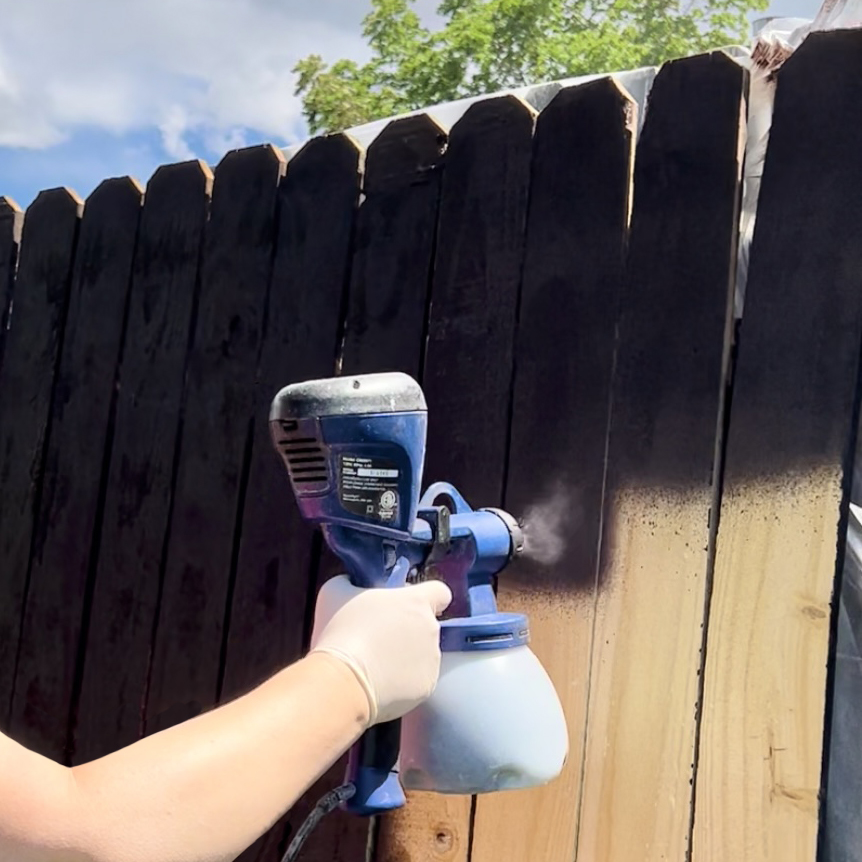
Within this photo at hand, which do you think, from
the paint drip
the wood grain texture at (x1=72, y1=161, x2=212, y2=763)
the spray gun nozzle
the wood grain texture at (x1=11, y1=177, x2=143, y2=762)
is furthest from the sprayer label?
the wood grain texture at (x1=11, y1=177, x2=143, y2=762)

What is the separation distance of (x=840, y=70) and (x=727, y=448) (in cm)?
58

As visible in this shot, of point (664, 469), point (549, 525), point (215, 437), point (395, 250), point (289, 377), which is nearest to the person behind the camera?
point (664, 469)

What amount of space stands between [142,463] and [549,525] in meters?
1.09

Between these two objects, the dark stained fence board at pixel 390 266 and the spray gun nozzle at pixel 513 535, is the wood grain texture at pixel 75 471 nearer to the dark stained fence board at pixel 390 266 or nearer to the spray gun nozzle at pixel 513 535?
the dark stained fence board at pixel 390 266

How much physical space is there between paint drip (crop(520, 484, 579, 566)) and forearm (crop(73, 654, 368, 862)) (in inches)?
24.6

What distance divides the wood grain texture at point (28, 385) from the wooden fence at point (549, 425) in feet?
0.30

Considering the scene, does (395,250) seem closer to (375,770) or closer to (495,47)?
(375,770)

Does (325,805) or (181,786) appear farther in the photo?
(325,805)

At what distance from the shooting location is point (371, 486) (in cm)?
121

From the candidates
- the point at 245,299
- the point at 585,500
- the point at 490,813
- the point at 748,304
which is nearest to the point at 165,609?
the point at 245,299

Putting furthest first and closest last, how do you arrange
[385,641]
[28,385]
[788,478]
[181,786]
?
[28,385] < [788,478] < [385,641] < [181,786]

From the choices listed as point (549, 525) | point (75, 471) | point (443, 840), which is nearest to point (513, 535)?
point (549, 525)

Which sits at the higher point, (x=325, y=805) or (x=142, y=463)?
Answer: (x=142, y=463)

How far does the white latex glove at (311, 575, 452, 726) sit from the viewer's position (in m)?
1.12
